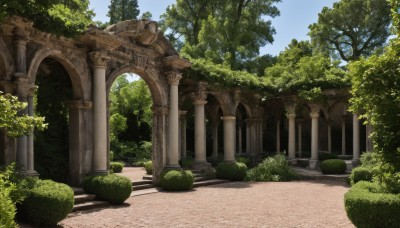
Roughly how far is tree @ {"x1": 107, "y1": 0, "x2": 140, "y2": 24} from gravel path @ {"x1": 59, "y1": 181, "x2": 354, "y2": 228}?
26086 millimetres

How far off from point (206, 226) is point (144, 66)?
8.51 metres

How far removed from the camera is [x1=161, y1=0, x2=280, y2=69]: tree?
30.7 m

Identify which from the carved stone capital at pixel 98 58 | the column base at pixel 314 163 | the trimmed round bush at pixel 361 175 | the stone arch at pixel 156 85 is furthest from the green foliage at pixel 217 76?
the trimmed round bush at pixel 361 175

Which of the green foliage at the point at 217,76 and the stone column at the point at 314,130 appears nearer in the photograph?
the green foliage at the point at 217,76

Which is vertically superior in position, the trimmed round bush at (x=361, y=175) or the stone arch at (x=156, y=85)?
the stone arch at (x=156, y=85)

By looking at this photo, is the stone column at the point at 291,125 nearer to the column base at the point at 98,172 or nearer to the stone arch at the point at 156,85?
the stone arch at the point at 156,85

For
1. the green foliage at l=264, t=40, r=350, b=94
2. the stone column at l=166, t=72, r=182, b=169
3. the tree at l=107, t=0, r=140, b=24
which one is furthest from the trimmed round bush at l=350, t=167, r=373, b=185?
the tree at l=107, t=0, r=140, b=24

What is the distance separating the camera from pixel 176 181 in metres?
14.9

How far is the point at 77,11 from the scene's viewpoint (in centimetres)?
1313

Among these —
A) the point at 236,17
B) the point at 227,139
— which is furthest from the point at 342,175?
the point at 236,17

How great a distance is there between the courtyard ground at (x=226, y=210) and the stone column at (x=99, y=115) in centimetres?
170

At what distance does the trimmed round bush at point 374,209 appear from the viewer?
7.27 metres

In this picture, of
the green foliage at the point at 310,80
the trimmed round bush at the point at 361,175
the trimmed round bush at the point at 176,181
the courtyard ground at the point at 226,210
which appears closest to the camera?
the courtyard ground at the point at 226,210

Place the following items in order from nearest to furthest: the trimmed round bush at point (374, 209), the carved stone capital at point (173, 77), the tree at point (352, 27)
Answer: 1. the trimmed round bush at point (374, 209)
2. the carved stone capital at point (173, 77)
3. the tree at point (352, 27)
